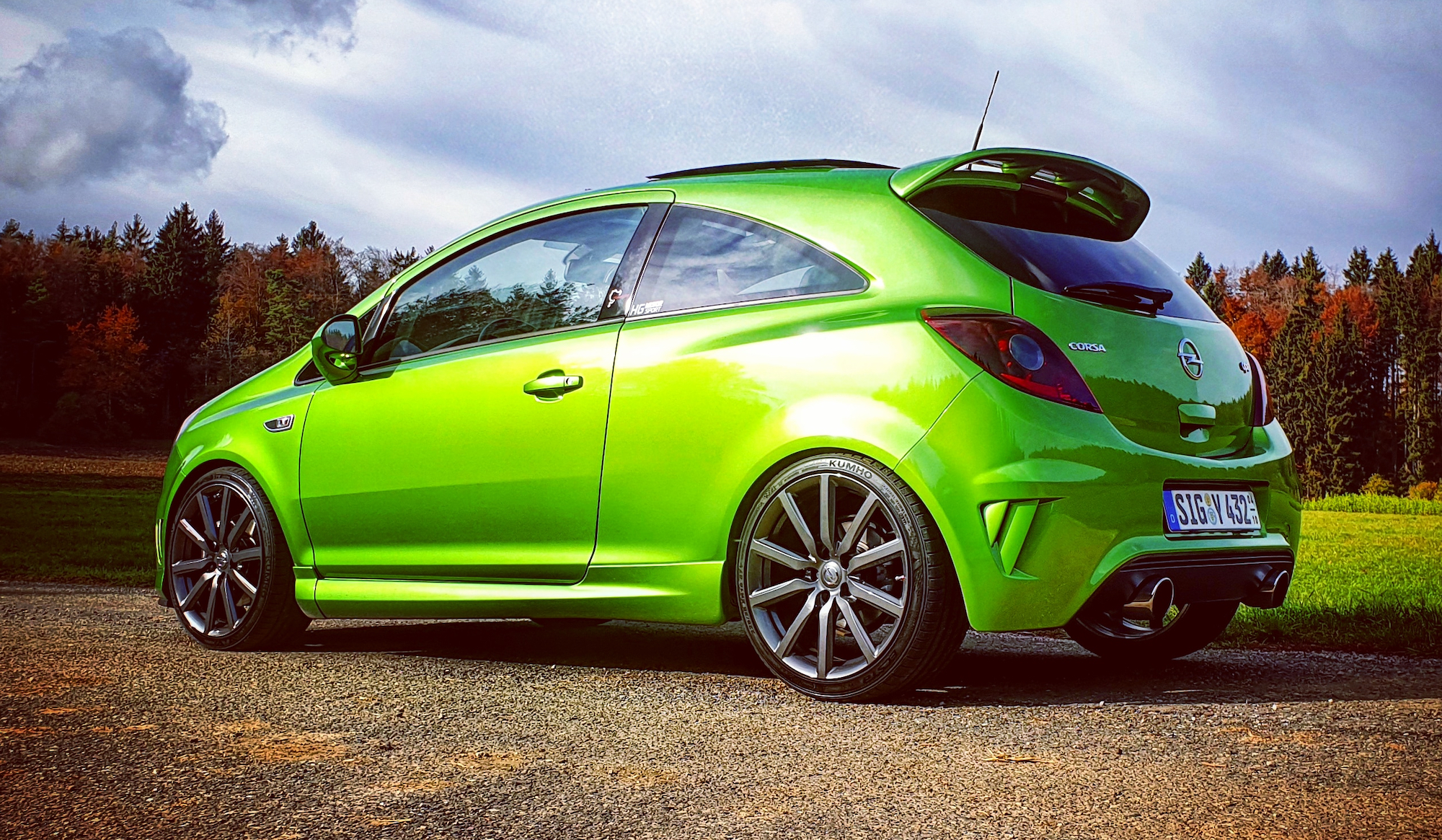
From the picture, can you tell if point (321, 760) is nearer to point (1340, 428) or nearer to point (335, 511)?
point (335, 511)

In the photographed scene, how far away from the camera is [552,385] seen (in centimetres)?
462

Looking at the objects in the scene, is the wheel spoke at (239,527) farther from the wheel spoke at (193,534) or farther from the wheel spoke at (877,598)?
the wheel spoke at (877,598)

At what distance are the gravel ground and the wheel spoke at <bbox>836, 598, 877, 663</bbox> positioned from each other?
0.18 meters

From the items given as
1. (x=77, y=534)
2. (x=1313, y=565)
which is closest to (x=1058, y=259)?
(x=1313, y=565)

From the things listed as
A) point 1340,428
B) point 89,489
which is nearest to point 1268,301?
point 1340,428

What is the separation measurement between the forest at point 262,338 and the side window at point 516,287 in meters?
77.5

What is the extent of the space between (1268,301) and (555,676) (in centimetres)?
10328

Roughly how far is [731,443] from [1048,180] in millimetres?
1432

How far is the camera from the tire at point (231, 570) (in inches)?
210

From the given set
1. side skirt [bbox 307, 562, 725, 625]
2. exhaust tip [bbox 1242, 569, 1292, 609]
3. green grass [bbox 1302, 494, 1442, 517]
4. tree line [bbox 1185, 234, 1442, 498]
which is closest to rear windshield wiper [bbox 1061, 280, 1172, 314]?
exhaust tip [bbox 1242, 569, 1292, 609]

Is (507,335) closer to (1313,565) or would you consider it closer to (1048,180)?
(1048,180)

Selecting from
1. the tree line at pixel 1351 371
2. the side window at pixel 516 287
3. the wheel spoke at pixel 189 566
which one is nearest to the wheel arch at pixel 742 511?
the side window at pixel 516 287

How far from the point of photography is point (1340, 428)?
267 ft

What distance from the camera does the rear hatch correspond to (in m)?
3.95
